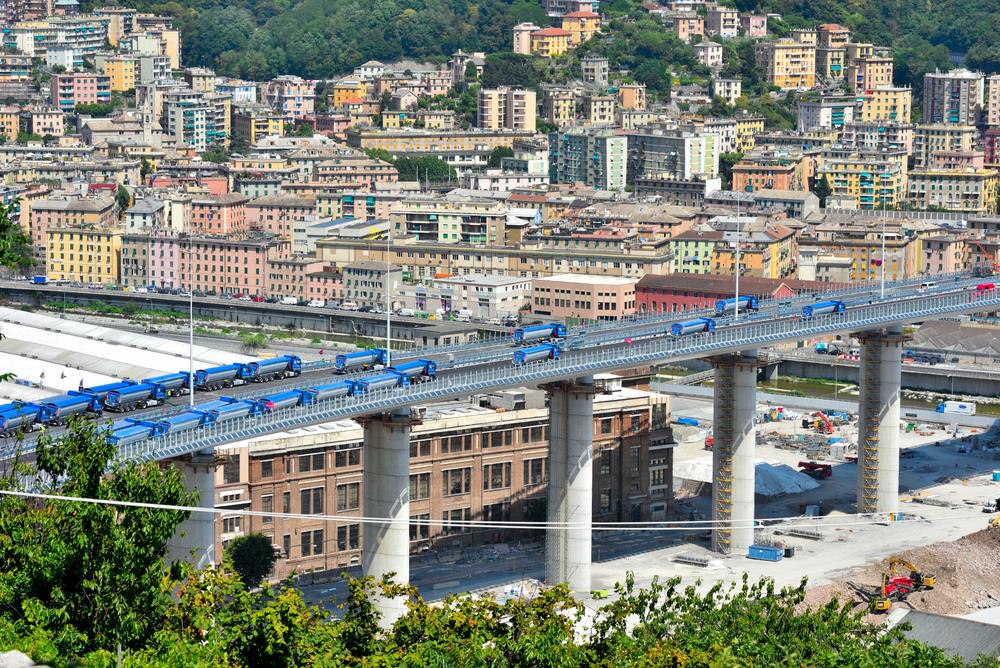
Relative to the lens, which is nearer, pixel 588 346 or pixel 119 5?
pixel 588 346

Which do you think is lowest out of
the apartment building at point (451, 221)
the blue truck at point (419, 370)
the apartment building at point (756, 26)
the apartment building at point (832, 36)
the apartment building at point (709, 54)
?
the blue truck at point (419, 370)

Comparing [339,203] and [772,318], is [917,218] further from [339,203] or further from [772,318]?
[772,318]

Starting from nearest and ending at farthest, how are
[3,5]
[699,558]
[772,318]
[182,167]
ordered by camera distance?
[699,558]
[772,318]
[182,167]
[3,5]

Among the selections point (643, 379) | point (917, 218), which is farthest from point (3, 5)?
point (643, 379)

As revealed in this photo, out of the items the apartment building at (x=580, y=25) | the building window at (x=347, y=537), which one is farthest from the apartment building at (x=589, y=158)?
the building window at (x=347, y=537)

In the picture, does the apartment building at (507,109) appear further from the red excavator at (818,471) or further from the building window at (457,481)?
the building window at (457,481)

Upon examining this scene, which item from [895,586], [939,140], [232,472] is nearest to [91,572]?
[232,472]

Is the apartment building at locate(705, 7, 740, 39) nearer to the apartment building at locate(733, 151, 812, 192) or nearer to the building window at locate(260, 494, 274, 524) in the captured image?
the apartment building at locate(733, 151, 812, 192)
